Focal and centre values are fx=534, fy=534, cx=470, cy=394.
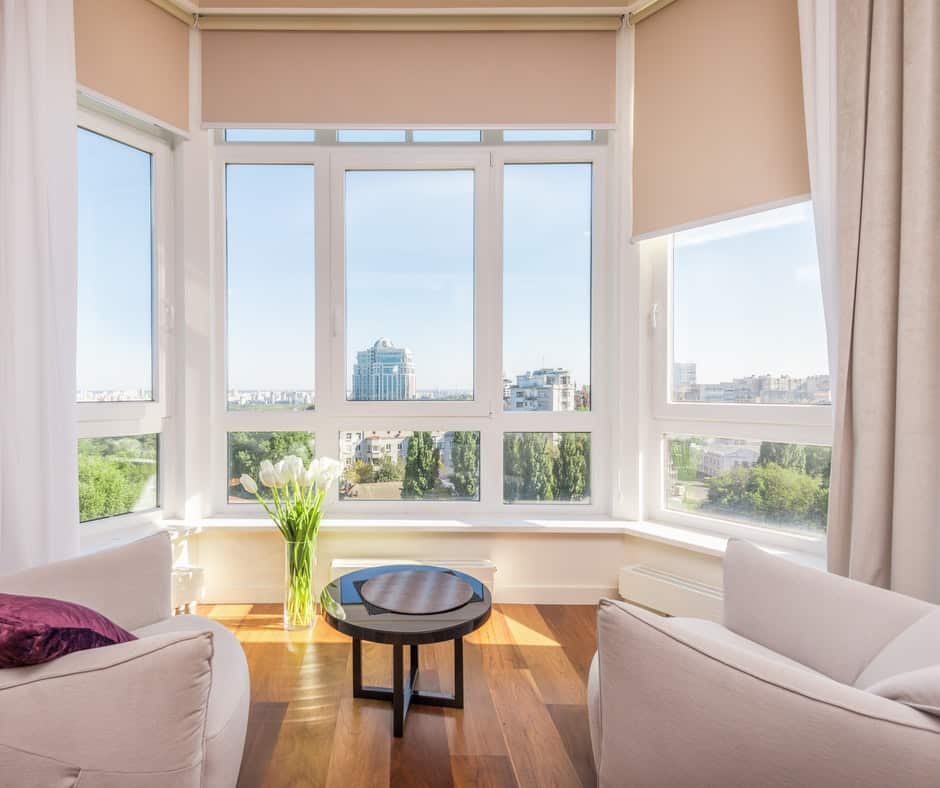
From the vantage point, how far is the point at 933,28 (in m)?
1.65

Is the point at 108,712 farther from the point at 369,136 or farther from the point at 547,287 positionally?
the point at 369,136

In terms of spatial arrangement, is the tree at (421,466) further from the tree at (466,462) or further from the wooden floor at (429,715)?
the wooden floor at (429,715)

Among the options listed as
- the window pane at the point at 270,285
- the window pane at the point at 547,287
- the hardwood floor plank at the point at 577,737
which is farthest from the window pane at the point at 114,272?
the hardwood floor plank at the point at 577,737

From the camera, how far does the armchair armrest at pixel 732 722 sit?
2.64 ft

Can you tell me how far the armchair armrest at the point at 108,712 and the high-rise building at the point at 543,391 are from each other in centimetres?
213

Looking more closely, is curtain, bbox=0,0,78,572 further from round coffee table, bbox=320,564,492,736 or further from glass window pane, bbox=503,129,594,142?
glass window pane, bbox=503,129,594,142

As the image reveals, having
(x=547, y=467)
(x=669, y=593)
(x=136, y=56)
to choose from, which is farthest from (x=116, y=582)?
(x=136, y=56)

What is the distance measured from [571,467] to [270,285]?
6.23ft

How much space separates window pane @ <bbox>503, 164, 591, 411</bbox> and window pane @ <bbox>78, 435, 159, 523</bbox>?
73.4 inches

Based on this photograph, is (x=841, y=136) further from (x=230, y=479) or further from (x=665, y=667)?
(x=230, y=479)

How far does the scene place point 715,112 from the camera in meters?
2.39

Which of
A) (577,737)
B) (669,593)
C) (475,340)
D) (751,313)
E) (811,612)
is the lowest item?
(577,737)

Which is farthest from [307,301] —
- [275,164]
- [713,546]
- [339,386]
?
[713,546]

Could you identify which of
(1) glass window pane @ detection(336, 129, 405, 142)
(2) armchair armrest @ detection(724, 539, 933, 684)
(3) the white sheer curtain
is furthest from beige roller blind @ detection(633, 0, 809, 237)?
(2) armchair armrest @ detection(724, 539, 933, 684)
